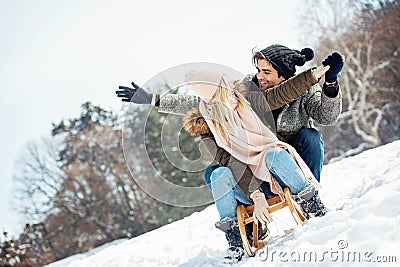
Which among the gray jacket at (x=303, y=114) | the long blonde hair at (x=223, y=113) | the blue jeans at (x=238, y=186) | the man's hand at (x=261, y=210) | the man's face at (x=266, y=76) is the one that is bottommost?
the man's hand at (x=261, y=210)

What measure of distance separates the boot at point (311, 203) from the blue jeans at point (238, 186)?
38 millimetres

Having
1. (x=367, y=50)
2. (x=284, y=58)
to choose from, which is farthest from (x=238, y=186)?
(x=367, y=50)

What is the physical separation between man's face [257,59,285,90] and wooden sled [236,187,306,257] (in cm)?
65

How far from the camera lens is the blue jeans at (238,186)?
267 centimetres

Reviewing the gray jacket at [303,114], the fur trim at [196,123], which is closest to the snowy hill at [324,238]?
the gray jacket at [303,114]

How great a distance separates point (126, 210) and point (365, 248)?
55.1 ft

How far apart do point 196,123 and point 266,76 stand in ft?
1.70

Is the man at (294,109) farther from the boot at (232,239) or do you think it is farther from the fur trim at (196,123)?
the boot at (232,239)

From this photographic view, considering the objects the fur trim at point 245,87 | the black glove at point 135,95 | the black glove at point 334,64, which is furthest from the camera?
the black glove at point 135,95

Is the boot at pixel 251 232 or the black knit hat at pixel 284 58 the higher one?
the black knit hat at pixel 284 58

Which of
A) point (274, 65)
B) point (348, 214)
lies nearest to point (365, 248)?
point (348, 214)

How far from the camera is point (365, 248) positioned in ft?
6.37

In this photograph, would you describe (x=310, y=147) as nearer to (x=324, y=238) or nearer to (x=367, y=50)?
(x=324, y=238)

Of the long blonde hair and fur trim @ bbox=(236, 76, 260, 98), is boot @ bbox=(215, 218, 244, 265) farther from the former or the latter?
fur trim @ bbox=(236, 76, 260, 98)
